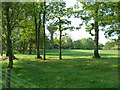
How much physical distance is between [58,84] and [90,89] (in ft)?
6.15

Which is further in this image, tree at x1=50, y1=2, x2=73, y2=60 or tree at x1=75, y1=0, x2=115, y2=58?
tree at x1=50, y1=2, x2=73, y2=60

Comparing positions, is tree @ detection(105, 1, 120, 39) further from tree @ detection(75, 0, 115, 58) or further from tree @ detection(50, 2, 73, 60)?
tree @ detection(50, 2, 73, 60)

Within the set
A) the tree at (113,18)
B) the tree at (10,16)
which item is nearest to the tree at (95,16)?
the tree at (113,18)

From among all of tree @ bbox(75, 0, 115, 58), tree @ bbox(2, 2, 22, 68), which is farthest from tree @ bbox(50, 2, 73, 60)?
tree @ bbox(2, 2, 22, 68)

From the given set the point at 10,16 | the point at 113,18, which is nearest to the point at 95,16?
the point at 113,18

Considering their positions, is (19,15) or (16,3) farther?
(19,15)

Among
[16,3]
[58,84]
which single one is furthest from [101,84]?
[16,3]

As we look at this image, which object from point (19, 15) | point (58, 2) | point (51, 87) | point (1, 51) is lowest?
point (51, 87)

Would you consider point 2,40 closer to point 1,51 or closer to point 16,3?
point 1,51

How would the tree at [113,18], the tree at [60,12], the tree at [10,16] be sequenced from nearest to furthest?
the tree at [113,18], the tree at [10,16], the tree at [60,12]

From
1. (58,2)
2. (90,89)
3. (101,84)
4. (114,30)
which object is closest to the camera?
(90,89)

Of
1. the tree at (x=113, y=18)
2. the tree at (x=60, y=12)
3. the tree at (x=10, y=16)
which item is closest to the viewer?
the tree at (x=113, y=18)

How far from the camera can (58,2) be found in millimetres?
20000

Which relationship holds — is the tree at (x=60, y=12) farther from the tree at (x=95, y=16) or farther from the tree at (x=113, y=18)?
the tree at (x=113, y=18)
